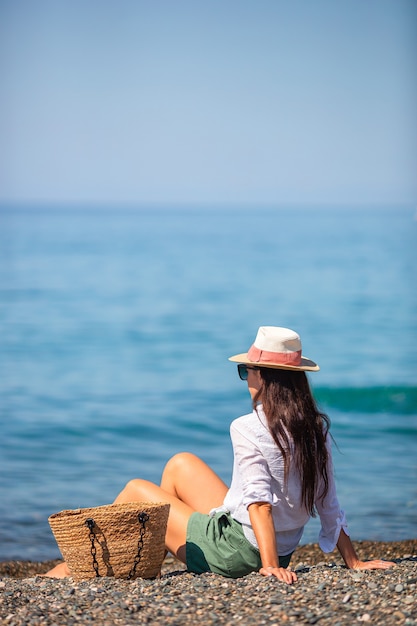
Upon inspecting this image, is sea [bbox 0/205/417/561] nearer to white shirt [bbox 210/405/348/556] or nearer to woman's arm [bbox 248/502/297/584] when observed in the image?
white shirt [bbox 210/405/348/556]

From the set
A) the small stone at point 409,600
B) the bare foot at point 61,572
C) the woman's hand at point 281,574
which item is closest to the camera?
the small stone at point 409,600

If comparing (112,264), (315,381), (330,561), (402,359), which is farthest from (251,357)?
(112,264)

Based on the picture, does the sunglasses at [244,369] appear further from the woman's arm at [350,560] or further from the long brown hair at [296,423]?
the woman's arm at [350,560]

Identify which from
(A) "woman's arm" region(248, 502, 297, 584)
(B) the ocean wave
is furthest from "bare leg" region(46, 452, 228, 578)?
(B) the ocean wave

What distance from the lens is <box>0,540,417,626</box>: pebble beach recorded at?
2807 mm

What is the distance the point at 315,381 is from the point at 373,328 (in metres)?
6.91

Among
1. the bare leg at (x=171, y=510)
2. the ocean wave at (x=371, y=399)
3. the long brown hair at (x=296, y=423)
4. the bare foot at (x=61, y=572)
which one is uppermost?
the long brown hair at (x=296, y=423)

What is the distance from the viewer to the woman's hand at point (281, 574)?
3.17 meters

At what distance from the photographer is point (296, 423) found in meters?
3.33

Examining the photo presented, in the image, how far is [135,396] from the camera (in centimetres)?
1251

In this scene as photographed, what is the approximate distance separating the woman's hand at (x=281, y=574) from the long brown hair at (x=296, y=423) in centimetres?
28

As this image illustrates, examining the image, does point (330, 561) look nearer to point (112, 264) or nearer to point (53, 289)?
point (53, 289)

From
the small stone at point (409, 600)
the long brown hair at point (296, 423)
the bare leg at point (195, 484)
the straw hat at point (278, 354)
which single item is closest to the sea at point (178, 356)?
the bare leg at point (195, 484)

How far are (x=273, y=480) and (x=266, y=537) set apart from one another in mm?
214
